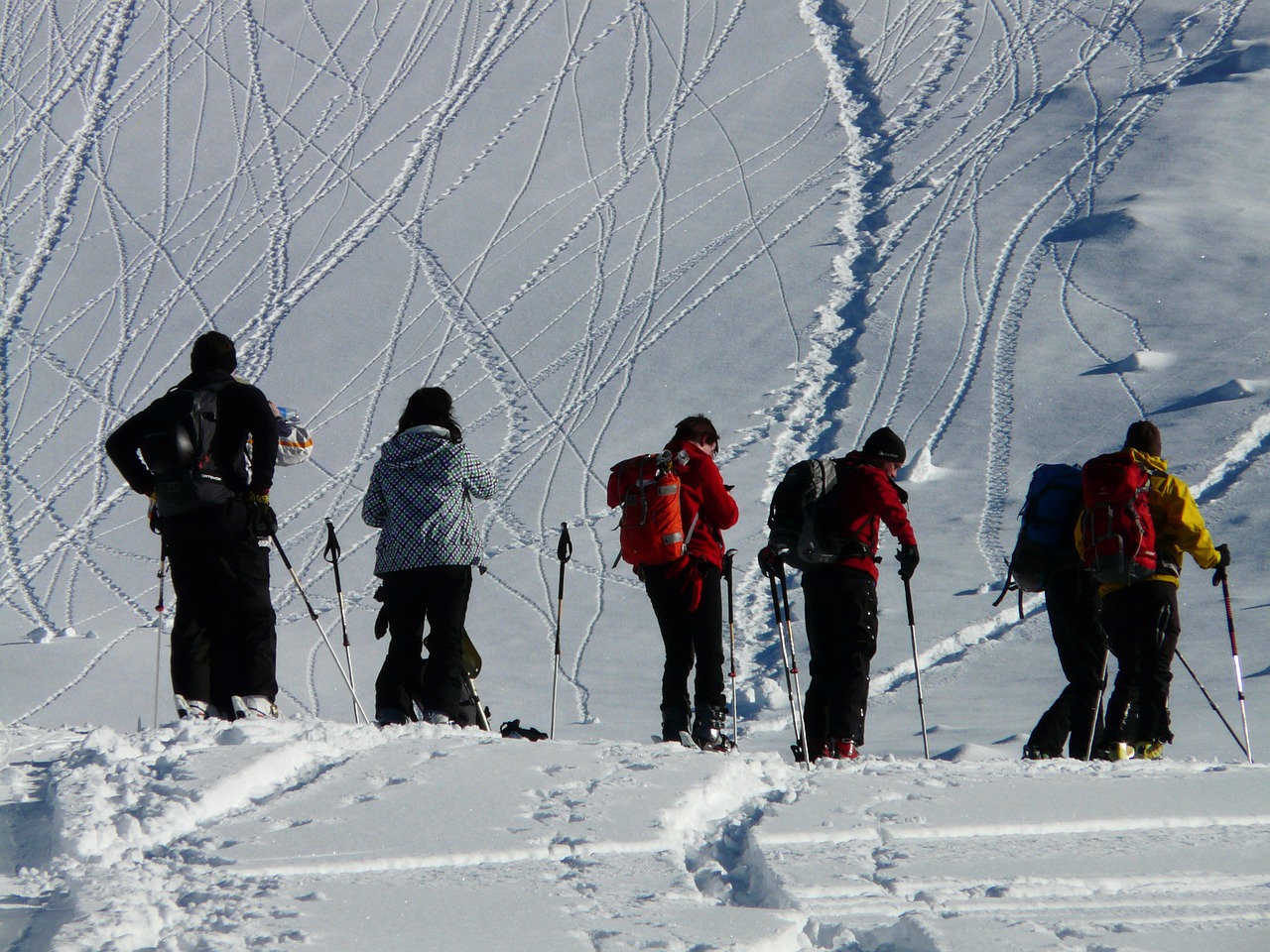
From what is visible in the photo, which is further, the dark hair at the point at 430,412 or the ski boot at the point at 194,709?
the dark hair at the point at 430,412

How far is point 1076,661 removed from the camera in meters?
5.80

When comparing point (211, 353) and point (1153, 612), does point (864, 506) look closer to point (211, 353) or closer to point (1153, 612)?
point (1153, 612)

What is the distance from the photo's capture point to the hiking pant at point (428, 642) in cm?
551

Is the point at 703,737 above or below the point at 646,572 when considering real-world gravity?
below

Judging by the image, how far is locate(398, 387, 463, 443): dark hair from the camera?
5.55 meters

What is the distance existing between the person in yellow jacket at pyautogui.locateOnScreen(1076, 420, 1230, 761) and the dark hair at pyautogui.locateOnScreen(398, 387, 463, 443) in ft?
8.27

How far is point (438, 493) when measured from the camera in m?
5.48

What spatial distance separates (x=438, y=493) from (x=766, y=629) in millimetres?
4469

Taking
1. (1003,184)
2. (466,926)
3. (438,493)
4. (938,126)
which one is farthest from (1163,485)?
(938,126)

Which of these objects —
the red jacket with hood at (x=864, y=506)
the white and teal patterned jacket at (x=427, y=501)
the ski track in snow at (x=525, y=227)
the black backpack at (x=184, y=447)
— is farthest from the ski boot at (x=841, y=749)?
the ski track in snow at (x=525, y=227)

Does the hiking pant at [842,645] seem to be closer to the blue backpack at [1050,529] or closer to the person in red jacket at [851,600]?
the person in red jacket at [851,600]

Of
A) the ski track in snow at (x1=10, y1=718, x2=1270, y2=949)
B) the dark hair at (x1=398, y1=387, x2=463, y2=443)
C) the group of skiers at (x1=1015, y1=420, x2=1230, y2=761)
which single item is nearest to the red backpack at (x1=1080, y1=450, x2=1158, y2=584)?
the group of skiers at (x1=1015, y1=420, x2=1230, y2=761)

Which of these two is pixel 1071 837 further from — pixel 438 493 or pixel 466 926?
pixel 438 493

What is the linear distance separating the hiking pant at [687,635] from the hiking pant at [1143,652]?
157 cm
